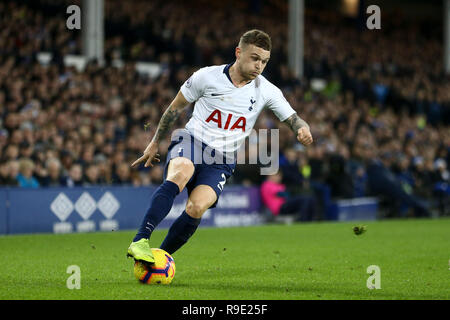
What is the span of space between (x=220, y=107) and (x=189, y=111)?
1152 cm

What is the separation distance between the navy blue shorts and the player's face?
2.60ft

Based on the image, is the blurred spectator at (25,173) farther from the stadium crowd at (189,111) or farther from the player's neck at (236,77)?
the player's neck at (236,77)

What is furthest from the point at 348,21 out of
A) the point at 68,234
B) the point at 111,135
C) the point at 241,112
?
the point at 241,112

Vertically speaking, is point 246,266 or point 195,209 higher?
point 195,209

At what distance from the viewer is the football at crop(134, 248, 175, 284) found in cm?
668

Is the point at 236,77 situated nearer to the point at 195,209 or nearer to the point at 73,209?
the point at 195,209

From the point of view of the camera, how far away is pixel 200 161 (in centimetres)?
715

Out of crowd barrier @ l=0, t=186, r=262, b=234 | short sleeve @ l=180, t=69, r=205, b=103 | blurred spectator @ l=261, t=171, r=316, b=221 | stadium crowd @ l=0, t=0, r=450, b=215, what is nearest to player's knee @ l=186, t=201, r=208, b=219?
short sleeve @ l=180, t=69, r=205, b=103

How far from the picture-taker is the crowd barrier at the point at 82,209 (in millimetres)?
13438

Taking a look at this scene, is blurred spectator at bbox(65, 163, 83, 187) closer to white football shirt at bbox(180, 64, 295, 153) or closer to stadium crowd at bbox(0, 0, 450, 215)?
stadium crowd at bbox(0, 0, 450, 215)

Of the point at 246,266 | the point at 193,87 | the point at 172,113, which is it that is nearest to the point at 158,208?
the point at 172,113

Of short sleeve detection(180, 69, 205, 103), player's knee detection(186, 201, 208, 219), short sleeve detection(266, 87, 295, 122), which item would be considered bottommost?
player's knee detection(186, 201, 208, 219)

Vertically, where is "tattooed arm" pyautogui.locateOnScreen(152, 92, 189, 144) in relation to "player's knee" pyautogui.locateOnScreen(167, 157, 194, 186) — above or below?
above

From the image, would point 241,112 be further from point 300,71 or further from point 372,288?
point 300,71
